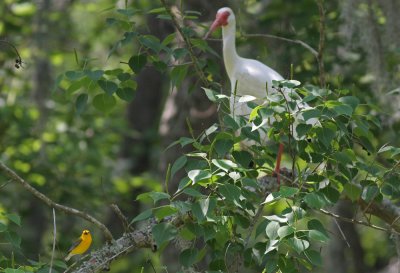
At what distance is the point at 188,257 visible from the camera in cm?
358

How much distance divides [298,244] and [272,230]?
4.7 inches

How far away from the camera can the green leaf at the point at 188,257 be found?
3559 millimetres

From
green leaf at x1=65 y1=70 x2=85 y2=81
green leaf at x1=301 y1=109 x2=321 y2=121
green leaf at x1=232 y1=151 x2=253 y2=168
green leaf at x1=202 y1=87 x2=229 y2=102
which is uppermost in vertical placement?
green leaf at x1=202 y1=87 x2=229 y2=102

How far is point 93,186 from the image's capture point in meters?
8.19

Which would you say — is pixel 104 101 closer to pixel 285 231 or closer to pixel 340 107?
pixel 340 107

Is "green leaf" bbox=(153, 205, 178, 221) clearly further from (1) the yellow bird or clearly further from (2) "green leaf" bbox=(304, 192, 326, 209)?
(1) the yellow bird

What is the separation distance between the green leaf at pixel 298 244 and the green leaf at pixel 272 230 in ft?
0.21

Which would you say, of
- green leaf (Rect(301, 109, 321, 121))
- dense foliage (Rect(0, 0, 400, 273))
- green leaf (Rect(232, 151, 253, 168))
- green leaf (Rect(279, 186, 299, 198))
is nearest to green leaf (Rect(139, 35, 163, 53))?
dense foliage (Rect(0, 0, 400, 273))

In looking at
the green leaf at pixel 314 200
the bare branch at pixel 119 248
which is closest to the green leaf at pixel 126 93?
the bare branch at pixel 119 248

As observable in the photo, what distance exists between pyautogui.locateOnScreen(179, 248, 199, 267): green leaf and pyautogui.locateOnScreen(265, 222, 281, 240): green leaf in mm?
410

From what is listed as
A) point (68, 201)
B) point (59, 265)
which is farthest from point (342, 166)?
point (68, 201)

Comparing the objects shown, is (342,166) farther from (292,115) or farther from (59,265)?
(59,265)

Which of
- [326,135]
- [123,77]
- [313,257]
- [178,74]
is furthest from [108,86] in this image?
[313,257]

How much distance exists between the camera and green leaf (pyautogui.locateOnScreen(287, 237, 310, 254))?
3.20 meters
